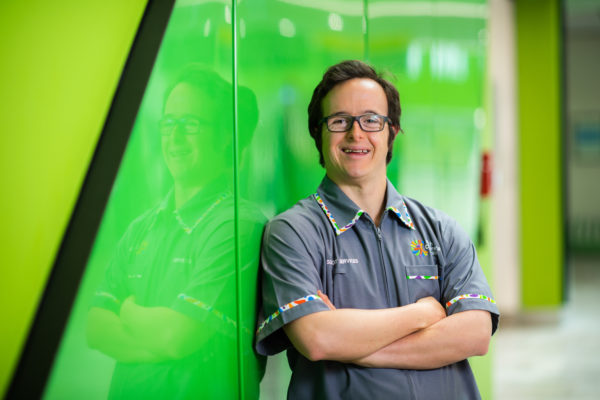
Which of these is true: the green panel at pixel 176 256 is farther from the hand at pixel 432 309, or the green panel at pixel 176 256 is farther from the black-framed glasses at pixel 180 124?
the hand at pixel 432 309

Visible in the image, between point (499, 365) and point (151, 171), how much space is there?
4007 millimetres

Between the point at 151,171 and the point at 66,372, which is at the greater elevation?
the point at 151,171

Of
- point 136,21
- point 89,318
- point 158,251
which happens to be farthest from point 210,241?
point 136,21

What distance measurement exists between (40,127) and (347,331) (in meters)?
0.74

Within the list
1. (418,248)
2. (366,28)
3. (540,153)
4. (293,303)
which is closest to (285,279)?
(293,303)

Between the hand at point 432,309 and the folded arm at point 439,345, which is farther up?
the hand at point 432,309

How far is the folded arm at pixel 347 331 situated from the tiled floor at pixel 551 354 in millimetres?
2792

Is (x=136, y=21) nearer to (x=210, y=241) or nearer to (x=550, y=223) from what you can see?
(x=210, y=241)

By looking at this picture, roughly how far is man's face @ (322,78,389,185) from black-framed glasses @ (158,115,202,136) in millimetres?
341

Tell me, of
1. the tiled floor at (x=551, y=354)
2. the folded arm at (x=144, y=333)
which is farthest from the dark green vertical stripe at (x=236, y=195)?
the tiled floor at (x=551, y=354)

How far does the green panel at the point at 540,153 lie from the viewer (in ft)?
18.7

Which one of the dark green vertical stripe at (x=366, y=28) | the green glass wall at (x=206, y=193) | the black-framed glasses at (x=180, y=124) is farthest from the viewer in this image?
the dark green vertical stripe at (x=366, y=28)

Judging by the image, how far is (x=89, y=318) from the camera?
0.96m

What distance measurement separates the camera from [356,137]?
1.37m
